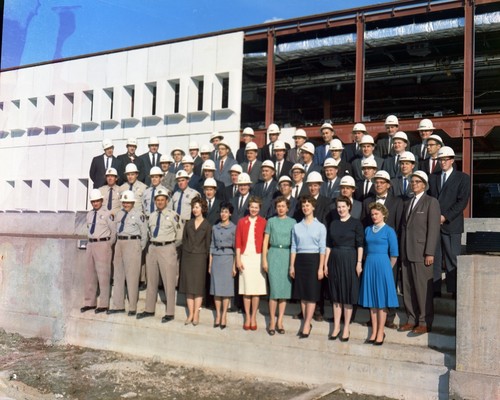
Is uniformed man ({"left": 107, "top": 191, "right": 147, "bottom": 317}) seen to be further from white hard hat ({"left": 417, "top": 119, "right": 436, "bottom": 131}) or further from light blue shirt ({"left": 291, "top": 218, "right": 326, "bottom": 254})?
white hard hat ({"left": 417, "top": 119, "right": 436, "bottom": 131})

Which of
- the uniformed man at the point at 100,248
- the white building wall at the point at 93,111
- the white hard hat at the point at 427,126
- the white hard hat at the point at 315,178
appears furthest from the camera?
the uniformed man at the point at 100,248

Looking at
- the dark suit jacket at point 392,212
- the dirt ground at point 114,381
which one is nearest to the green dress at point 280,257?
the dark suit jacket at point 392,212

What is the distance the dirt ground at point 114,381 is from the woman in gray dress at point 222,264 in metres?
0.90

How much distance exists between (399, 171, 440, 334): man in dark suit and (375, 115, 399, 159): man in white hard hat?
1.83 m

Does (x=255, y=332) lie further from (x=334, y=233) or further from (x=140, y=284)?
(x=140, y=284)

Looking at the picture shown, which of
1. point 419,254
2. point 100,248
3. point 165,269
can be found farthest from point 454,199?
point 100,248

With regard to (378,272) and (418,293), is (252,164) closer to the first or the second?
(378,272)

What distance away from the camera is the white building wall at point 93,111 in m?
4.54

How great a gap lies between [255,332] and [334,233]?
1.66 meters

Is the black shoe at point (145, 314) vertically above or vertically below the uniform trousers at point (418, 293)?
below

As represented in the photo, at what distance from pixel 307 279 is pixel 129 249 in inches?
122

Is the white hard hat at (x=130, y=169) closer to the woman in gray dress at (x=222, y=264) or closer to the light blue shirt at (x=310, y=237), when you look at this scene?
the woman in gray dress at (x=222, y=264)

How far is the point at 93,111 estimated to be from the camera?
7.75 metres

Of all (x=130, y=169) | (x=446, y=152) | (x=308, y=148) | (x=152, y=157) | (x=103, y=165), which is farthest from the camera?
(x=152, y=157)
